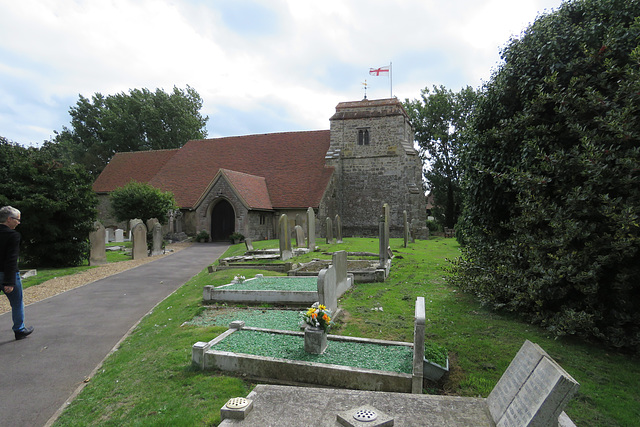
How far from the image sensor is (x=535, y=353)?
10.5 feet

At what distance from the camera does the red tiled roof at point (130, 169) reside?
31.2 meters

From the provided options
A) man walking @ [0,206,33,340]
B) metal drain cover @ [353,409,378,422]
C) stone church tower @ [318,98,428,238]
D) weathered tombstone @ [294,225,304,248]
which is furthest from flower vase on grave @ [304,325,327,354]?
stone church tower @ [318,98,428,238]

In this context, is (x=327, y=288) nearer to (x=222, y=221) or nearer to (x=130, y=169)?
(x=222, y=221)

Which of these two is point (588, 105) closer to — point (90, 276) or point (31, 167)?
point (90, 276)

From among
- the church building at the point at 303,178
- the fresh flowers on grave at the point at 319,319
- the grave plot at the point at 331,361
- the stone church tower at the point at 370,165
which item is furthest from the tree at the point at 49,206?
the stone church tower at the point at 370,165

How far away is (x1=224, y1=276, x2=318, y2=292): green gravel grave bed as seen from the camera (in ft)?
30.4

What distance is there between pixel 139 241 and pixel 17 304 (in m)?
11.1

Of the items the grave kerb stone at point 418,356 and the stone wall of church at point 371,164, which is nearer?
the grave kerb stone at point 418,356

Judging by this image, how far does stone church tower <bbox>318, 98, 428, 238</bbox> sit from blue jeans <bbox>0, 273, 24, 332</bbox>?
21287 millimetres

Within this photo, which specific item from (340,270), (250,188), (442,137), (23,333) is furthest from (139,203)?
(442,137)

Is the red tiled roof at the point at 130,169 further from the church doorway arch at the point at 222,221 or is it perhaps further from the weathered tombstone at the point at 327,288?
the weathered tombstone at the point at 327,288

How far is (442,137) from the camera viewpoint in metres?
37.2

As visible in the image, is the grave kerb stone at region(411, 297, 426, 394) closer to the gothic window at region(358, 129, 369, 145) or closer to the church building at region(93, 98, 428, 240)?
the church building at region(93, 98, 428, 240)

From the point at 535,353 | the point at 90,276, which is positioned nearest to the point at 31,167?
the point at 90,276
